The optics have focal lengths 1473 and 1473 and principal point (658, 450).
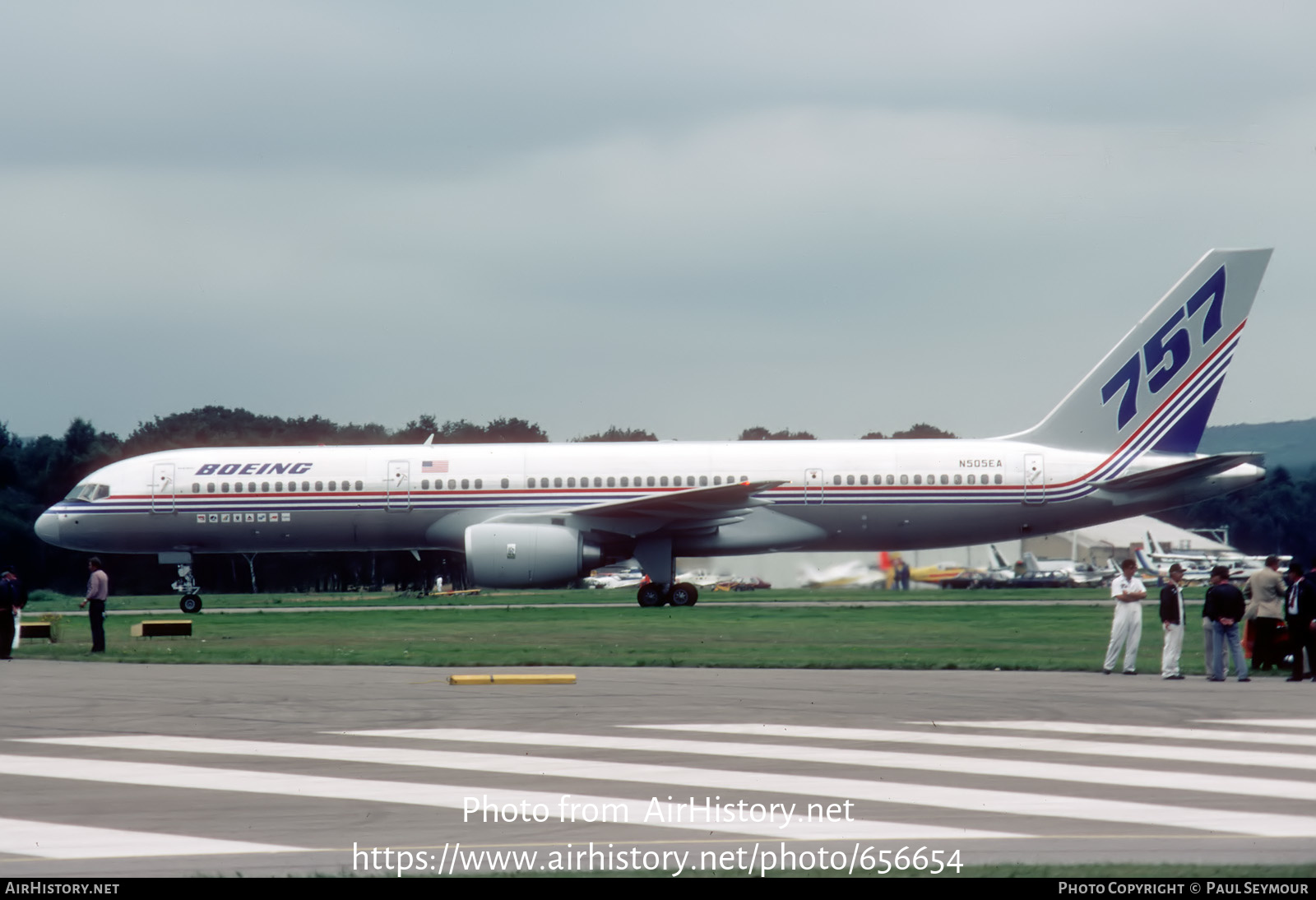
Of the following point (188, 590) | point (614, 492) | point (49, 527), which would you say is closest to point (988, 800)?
point (614, 492)

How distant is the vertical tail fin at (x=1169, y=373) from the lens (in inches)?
1478

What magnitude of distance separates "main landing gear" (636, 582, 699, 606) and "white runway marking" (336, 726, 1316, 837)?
976 inches

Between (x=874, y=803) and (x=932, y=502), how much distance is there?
2779 centimetres

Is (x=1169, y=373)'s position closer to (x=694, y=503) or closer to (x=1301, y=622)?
(x=694, y=503)

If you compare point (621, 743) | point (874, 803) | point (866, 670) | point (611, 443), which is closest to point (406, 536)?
point (611, 443)

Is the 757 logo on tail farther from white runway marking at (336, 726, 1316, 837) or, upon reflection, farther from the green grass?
white runway marking at (336, 726, 1316, 837)

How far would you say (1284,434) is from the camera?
84.4 metres

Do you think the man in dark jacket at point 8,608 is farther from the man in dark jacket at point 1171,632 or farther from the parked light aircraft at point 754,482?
the man in dark jacket at point 1171,632

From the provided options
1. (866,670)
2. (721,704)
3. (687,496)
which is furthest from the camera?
(687,496)

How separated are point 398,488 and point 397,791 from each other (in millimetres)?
28067

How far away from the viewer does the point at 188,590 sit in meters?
38.8

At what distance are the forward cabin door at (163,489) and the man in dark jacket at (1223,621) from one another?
27630 mm

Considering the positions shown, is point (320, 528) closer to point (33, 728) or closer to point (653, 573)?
point (653, 573)

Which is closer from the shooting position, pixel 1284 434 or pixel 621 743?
pixel 621 743
